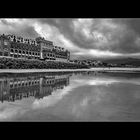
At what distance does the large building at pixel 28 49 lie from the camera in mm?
49125

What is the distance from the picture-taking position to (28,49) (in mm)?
57125

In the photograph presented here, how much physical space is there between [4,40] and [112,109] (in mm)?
46172

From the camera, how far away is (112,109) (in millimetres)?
7238

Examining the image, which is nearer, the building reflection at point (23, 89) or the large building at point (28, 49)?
the building reflection at point (23, 89)

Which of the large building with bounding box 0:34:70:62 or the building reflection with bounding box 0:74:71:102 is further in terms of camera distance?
the large building with bounding box 0:34:70:62

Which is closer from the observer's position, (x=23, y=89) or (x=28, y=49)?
(x=23, y=89)

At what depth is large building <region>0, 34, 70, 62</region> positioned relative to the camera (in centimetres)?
4912

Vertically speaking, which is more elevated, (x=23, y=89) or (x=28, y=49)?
(x=28, y=49)

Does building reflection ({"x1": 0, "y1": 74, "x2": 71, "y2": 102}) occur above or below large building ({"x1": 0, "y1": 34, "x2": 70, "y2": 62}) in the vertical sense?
below

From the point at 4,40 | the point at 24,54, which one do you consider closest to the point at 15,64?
the point at 4,40

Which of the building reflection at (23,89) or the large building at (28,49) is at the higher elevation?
the large building at (28,49)
